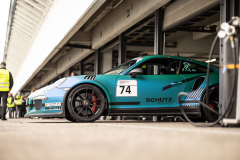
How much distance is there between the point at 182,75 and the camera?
6.68 metres

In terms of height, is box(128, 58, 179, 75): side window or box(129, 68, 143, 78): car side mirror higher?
box(128, 58, 179, 75): side window

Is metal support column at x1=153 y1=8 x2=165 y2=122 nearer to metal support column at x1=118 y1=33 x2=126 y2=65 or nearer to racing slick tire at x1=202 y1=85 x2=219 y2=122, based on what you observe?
metal support column at x1=118 y1=33 x2=126 y2=65

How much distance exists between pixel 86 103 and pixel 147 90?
3.79ft

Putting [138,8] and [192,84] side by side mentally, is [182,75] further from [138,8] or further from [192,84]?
[138,8]

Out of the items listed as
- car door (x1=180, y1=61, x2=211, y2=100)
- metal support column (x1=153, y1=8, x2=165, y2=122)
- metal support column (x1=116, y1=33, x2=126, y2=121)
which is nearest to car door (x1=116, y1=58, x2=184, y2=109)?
car door (x1=180, y1=61, x2=211, y2=100)

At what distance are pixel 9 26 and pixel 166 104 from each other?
627 inches

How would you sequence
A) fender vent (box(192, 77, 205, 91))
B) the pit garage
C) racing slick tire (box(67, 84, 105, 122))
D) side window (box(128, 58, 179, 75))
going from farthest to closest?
side window (box(128, 58, 179, 75)), fender vent (box(192, 77, 205, 91)), racing slick tire (box(67, 84, 105, 122)), the pit garage

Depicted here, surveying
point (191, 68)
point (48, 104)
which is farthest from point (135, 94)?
point (48, 104)

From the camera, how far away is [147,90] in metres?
6.46

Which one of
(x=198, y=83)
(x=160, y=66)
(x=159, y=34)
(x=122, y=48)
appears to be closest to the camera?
(x=198, y=83)

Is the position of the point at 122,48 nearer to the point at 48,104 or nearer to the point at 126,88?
the point at 126,88

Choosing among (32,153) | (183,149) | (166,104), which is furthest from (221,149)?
(166,104)

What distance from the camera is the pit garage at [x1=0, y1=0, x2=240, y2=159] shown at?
98.3 inches

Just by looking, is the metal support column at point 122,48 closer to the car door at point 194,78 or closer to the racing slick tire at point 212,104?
the car door at point 194,78
